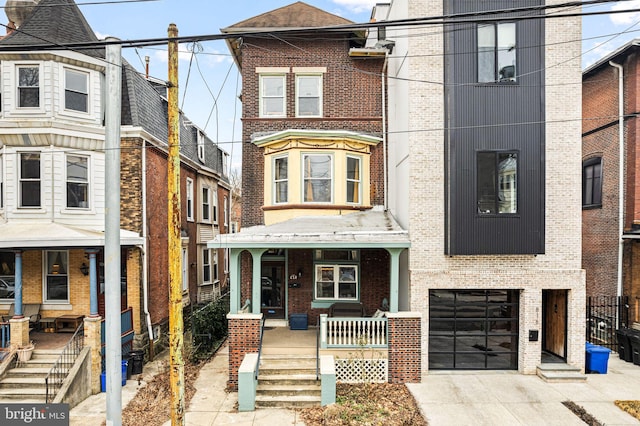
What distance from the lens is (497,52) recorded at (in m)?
9.96

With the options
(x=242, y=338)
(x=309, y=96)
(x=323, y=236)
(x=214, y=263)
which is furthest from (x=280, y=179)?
(x=214, y=263)

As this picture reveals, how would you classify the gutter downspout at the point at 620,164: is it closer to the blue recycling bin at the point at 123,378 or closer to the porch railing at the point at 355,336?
the porch railing at the point at 355,336

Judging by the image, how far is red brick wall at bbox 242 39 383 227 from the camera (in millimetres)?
12844

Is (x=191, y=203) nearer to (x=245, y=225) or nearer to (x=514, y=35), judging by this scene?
(x=245, y=225)

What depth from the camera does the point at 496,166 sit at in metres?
9.90

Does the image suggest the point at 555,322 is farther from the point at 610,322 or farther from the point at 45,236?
the point at 45,236

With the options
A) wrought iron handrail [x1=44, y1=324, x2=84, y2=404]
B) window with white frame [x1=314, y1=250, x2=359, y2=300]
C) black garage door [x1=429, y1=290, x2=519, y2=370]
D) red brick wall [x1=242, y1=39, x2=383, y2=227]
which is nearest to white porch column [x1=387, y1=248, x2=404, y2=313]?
black garage door [x1=429, y1=290, x2=519, y2=370]

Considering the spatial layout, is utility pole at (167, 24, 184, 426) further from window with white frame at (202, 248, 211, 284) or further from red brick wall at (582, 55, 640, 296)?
red brick wall at (582, 55, 640, 296)

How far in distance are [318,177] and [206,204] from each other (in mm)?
9274

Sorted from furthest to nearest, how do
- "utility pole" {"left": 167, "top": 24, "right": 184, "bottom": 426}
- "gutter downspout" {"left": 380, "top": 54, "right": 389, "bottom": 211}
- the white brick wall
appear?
1. "gutter downspout" {"left": 380, "top": 54, "right": 389, "bottom": 211}
2. the white brick wall
3. "utility pole" {"left": 167, "top": 24, "right": 184, "bottom": 426}

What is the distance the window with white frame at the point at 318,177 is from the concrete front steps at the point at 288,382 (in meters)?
5.10

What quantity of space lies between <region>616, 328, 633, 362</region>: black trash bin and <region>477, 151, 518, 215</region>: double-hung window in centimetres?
598

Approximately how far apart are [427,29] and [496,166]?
14.2 ft

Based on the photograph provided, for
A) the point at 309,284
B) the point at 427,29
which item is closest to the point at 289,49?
the point at 427,29
